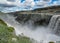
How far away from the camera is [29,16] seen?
42.8m

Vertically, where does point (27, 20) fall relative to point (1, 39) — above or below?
above

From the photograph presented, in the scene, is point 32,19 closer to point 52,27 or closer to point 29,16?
point 29,16

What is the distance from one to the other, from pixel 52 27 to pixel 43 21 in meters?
10.7

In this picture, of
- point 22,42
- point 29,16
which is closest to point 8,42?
point 22,42

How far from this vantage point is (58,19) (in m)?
26.8

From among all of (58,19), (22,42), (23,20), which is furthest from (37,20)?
(22,42)

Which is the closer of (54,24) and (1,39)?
(1,39)

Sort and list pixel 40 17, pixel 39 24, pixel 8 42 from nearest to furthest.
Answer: pixel 8 42, pixel 39 24, pixel 40 17

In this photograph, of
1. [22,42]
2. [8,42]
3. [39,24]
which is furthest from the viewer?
[39,24]

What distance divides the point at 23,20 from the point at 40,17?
4.33 m

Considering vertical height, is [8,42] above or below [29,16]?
below

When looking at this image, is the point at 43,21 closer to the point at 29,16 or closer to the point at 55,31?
the point at 29,16

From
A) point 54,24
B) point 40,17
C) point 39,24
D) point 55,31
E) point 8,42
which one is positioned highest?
point 40,17

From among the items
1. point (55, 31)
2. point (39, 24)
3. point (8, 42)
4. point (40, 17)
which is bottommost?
point (8, 42)
